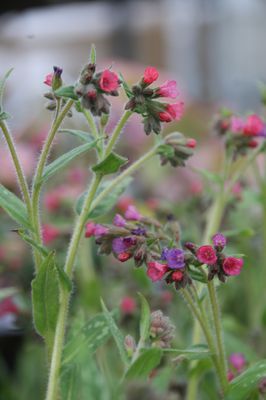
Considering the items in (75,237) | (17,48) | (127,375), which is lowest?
(127,375)

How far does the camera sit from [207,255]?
871 mm

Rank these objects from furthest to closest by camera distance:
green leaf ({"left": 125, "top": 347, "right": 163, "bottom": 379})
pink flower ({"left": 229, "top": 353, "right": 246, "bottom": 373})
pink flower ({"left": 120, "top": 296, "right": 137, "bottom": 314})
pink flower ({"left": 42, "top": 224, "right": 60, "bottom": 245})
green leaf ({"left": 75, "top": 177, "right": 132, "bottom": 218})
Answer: pink flower ({"left": 42, "top": 224, "right": 60, "bottom": 245})
pink flower ({"left": 120, "top": 296, "right": 137, "bottom": 314})
pink flower ({"left": 229, "top": 353, "right": 246, "bottom": 373})
green leaf ({"left": 75, "top": 177, "right": 132, "bottom": 218})
green leaf ({"left": 125, "top": 347, "right": 163, "bottom": 379})

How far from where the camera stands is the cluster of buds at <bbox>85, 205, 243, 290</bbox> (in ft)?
2.86

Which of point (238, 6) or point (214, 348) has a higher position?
point (238, 6)

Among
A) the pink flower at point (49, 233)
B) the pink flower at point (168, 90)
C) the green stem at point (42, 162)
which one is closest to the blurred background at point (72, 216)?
the pink flower at point (49, 233)

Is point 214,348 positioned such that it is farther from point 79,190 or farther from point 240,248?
point 79,190

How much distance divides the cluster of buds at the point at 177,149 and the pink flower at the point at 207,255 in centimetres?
Answer: 18

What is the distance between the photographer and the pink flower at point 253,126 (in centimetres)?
116

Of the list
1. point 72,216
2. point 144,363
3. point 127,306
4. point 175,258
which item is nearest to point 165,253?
point 175,258

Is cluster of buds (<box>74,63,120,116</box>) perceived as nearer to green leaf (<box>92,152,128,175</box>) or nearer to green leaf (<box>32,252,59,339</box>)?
green leaf (<box>92,152,128,175</box>)

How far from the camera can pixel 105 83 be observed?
0.87 m

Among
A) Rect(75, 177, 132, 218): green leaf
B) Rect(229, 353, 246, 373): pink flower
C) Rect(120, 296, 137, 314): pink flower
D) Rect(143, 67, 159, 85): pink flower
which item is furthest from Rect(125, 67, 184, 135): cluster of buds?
Rect(120, 296, 137, 314): pink flower

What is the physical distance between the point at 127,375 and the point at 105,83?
31 centimetres

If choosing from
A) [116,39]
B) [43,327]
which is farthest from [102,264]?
[116,39]
